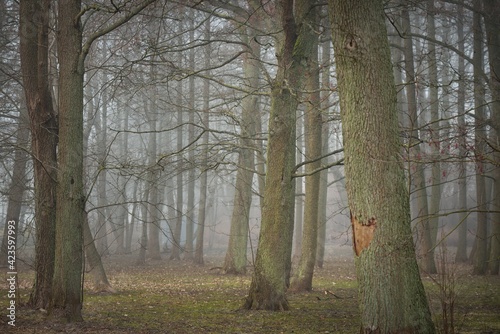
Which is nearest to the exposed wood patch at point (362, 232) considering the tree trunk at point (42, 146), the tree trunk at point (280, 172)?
the tree trunk at point (280, 172)

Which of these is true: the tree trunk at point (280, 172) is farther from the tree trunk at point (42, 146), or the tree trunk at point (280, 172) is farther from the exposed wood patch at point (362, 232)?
the exposed wood patch at point (362, 232)

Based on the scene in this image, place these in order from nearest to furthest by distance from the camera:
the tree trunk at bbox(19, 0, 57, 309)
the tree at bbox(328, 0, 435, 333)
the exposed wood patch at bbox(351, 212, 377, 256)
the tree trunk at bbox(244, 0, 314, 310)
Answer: the tree at bbox(328, 0, 435, 333) < the exposed wood patch at bbox(351, 212, 377, 256) < the tree trunk at bbox(19, 0, 57, 309) < the tree trunk at bbox(244, 0, 314, 310)

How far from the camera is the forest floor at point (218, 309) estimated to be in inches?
294

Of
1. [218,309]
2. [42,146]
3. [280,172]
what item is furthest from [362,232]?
[42,146]

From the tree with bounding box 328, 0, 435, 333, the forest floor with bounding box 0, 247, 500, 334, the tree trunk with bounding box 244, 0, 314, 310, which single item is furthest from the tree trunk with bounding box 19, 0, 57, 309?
the tree with bounding box 328, 0, 435, 333

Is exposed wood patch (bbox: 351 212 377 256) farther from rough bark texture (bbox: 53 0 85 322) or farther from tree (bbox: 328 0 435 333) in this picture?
rough bark texture (bbox: 53 0 85 322)

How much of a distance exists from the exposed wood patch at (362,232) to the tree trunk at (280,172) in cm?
381

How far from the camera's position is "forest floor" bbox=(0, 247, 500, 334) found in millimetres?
7469

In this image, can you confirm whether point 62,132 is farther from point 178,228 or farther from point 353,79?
point 178,228

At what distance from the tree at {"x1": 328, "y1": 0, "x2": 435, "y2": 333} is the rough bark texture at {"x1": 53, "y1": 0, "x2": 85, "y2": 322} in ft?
12.5

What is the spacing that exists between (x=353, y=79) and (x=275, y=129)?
4.05m

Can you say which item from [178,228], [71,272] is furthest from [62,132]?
[178,228]

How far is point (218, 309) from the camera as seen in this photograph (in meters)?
9.78

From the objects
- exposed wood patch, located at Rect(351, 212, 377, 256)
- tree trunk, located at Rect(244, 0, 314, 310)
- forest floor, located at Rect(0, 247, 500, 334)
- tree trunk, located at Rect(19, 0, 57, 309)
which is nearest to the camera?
exposed wood patch, located at Rect(351, 212, 377, 256)
